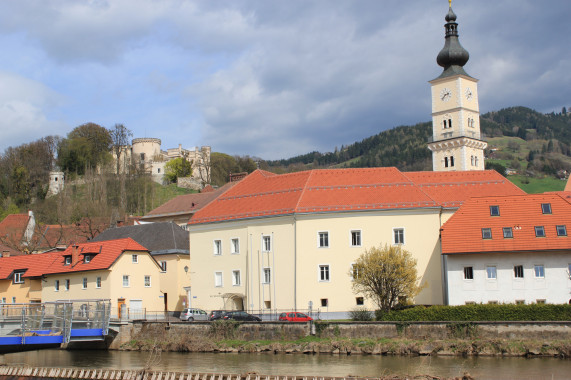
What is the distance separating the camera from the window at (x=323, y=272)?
53625mm

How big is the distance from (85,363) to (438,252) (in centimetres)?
2756

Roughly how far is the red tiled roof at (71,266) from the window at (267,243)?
10145 millimetres

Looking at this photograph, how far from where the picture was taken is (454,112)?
88.1 metres

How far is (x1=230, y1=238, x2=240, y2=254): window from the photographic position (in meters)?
58.1

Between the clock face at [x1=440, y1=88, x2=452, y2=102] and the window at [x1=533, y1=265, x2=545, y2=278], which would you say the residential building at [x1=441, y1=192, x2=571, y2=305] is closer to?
the window at [x1=533, y1=265, x2=545, y2=278]

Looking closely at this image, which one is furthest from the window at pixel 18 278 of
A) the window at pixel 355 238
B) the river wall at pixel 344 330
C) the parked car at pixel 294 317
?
the window at pixel 355 238

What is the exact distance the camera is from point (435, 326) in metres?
41.3

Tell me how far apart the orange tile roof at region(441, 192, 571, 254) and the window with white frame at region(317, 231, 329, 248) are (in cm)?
921

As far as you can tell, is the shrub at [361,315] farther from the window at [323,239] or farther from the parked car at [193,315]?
the parked car at [193,315]

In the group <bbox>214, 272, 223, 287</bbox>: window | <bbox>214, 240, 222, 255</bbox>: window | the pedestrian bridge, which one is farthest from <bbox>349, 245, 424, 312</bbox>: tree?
the pedestrian bridge

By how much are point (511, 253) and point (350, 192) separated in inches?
558

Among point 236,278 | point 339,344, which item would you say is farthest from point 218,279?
point 339,344

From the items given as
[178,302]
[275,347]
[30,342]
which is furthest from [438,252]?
[30,342]

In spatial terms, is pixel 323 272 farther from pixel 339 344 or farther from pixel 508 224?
pixel 508 224
